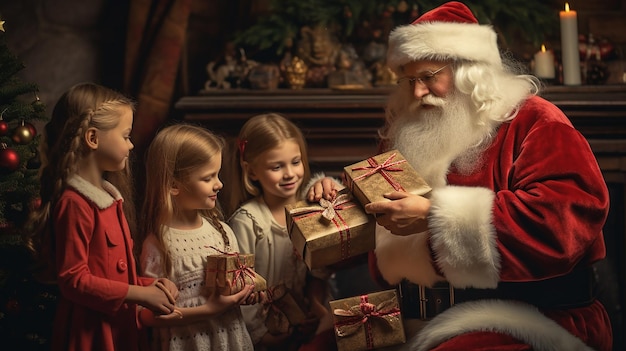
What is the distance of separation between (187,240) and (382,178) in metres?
0.74

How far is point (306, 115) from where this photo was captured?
13.4ft

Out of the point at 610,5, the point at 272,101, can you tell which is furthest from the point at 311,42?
the point at 610,5

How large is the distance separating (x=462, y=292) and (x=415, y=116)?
679mm

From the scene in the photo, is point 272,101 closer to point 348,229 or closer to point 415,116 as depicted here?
point 415,116

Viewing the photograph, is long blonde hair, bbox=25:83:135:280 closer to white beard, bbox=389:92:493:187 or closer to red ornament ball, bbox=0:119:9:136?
red ornament ball, bbox=0:119:9:136

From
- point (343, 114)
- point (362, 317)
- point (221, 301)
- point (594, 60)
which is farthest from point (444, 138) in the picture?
point (594, 60)

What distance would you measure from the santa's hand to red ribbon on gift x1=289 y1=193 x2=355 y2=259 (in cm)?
10

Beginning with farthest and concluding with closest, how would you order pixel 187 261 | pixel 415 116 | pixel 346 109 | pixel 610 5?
pixel 610 5, pixel 346 109, pixel 415 116, pixel 187 261

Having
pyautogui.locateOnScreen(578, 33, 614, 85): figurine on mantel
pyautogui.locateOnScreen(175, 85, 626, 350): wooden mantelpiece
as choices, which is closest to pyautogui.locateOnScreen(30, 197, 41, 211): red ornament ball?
pyautogui.locateOnScreen(175, 85, 626, 350): wooden mantelpiece

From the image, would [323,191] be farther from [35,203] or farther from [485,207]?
[35,203]

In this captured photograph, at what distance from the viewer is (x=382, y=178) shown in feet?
9.34

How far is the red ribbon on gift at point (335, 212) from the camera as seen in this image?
9.10ft

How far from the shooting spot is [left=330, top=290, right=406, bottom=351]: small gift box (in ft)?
9.52

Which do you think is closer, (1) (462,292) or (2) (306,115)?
(1) (462,292)
